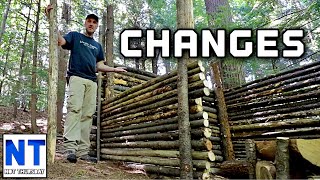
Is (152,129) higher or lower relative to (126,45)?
lower

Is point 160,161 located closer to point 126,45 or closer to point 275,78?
point 126,45

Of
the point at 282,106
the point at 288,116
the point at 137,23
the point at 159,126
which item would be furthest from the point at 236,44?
the point at 137,23

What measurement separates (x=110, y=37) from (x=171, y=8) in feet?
26.5

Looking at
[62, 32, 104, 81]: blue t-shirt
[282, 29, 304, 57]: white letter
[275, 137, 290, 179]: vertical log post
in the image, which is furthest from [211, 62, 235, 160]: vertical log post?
[275, 137, 290, 179]: vertical log post

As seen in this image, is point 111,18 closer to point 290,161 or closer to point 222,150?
point 222,150

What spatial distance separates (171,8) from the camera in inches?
642

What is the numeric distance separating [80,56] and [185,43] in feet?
5.46

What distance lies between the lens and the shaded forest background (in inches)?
258

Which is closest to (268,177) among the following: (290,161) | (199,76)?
(290,161)

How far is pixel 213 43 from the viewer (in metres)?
5.62

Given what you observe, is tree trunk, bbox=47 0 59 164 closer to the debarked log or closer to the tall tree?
the debarked log

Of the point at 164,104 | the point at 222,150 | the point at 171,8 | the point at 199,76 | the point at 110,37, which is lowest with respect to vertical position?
the point at 222,150

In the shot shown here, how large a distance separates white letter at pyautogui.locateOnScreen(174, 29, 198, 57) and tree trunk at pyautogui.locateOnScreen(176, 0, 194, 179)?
128 millimetres

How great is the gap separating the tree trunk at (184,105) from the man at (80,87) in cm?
99
